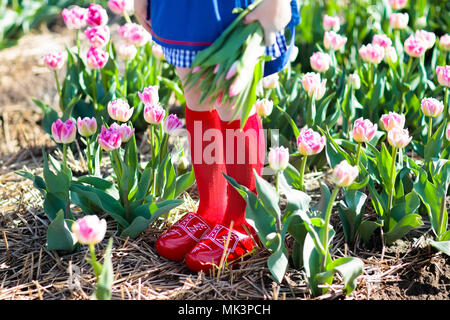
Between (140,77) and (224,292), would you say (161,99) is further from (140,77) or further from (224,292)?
(224,292)

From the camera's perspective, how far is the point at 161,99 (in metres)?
2.62

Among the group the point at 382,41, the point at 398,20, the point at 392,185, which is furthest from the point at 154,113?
the point at 398,20

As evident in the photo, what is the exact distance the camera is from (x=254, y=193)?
5.44 ft

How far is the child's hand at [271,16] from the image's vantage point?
1.42 meters

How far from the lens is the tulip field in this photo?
154cm

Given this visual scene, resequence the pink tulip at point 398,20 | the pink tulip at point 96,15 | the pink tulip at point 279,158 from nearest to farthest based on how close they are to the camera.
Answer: the pink tulip at point 279,158, the pink tulip at point 96,15, the pink tulip at point 398,20

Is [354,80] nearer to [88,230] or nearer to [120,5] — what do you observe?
[120,5]

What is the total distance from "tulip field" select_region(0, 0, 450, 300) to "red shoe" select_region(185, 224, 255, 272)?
3 centimetres

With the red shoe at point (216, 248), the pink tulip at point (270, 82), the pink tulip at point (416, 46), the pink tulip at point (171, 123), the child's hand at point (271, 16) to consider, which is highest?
the child's hand at point (271, 16)

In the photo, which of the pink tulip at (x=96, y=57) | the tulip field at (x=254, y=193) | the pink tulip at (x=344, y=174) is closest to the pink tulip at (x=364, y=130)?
the tulip field at (x=254, y=193)

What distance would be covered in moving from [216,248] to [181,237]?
0.43 ft

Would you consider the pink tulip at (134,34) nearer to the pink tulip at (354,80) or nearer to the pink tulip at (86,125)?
the pink tulip at (86,125)

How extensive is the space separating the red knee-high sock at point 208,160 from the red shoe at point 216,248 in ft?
0.26

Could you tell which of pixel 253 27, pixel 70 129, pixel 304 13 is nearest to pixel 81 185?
pixel 70 129
